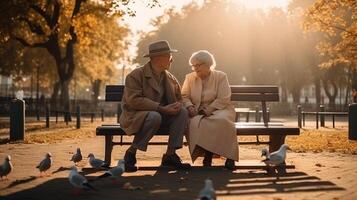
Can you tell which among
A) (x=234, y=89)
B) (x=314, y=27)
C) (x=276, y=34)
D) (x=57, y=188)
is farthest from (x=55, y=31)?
(x=276, y=34)

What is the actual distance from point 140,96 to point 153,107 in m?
0.27

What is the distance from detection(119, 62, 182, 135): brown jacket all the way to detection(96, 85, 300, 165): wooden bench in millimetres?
222

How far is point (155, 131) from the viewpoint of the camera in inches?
297

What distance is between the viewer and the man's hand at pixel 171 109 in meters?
7.48

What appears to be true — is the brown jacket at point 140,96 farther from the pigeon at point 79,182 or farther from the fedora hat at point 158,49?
the pigeon at point 79,182

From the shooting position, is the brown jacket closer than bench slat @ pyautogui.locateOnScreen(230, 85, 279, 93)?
Yes

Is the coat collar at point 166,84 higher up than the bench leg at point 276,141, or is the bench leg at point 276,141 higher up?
the coat collar at point 166,84

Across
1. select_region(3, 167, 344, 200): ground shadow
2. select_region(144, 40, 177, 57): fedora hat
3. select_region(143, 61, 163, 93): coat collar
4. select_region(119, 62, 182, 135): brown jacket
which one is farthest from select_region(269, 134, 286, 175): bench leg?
select_region(144, 40, 177, 57): fedora hat

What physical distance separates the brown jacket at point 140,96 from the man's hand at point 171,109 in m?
0.10

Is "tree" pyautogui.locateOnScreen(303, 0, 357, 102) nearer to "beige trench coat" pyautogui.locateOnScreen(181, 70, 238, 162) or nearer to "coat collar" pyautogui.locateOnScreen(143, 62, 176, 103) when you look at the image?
"beige trench coat" pyautogui.locateOnScreen(181, 70, 238, 162)

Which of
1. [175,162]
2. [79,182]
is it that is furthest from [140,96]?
[79,182]

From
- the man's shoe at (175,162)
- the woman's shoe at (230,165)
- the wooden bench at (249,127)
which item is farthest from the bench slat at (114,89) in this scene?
the woman's shoe at (230,165)

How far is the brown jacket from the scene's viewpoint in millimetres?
7516

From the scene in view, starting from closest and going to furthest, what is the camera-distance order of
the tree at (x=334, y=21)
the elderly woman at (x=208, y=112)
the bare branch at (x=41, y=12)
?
the elderly woman at (x=208, y=112), the tree at (x=334, y=21), the bare branch at (x=41, y=12)
